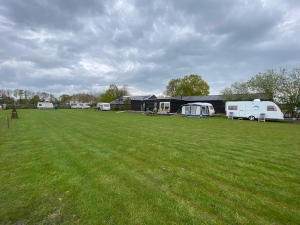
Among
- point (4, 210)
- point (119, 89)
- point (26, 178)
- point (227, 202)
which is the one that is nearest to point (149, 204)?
point (227, 202)

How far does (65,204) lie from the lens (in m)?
2.28

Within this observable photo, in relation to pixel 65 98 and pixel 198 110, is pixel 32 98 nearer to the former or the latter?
pixel 65 98

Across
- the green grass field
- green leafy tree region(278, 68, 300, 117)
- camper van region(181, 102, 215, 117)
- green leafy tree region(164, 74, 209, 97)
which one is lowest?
the green grass field

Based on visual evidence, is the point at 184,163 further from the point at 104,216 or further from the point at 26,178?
the point at 26,178

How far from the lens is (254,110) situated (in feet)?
51.5

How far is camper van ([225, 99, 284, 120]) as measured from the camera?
14.6 metres

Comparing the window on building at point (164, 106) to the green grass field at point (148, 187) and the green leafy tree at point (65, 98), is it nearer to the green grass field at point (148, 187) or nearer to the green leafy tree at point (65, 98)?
the green grass field at point (148, 187)

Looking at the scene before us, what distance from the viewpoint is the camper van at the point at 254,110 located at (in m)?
14.6

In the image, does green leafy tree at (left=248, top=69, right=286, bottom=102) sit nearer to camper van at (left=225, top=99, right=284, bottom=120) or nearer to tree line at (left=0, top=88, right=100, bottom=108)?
camper van at (left=225, top=99, right=284, bottom=120)

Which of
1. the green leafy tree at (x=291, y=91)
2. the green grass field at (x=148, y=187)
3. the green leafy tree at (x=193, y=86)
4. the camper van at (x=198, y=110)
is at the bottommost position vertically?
the green grass field at (x=148, y=187)

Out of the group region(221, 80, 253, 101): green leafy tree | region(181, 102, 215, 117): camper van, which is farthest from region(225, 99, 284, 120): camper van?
region(221, 80, 253, 101): green leafy tree

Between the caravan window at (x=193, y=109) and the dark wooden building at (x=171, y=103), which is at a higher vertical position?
the dark wooden building at (x=171, y=103)

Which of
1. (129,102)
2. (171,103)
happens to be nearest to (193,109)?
(171,103)

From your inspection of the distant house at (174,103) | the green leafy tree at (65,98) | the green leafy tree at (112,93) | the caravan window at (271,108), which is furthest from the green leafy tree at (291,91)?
the green leafy tree at (65,98)
